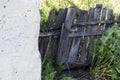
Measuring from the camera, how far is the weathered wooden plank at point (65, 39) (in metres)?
4.59

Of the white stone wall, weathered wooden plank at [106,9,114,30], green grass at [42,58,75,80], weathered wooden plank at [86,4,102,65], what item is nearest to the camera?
the white stone wall

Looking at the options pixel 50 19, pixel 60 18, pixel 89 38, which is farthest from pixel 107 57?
pixel 50 19

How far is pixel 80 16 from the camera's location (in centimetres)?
479

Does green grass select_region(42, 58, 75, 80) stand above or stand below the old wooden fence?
below

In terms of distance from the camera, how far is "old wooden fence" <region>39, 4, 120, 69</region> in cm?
457

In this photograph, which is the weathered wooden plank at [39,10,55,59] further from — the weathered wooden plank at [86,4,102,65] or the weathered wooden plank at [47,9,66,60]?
the weathered wooden plank at [86,4,102,65]

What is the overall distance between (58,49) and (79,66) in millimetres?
605

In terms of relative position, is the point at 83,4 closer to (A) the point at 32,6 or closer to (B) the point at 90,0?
(B) the point at 90,0

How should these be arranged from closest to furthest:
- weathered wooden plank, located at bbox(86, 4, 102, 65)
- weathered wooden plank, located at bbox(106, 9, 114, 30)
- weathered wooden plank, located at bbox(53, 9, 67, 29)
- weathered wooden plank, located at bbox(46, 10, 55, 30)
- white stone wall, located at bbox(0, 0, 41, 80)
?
white stone wall, located at bbox(0, 0, 41, 80) → weathered wooden plank, located at bbox(46, 10, 55, 30) → weathered wooden plank, located at bbox(53, 9, 67, 29) → weathered wooden plank, located at bbox(86, 4, 102, 65) → weathered wooden plank, located at bbox(106, 9, 114, 30)

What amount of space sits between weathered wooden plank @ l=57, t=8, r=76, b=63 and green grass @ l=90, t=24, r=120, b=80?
A: 0.47 metres

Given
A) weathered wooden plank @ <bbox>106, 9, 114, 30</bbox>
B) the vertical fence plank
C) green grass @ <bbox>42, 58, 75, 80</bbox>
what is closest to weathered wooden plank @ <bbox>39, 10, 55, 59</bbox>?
green grass @ <bbox>42, 58, 75, 80</bbox>

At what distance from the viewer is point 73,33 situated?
481 cm

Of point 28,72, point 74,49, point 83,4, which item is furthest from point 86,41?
point 28,72

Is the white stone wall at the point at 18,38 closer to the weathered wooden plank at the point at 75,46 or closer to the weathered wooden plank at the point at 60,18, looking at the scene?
the weathered wooden plank at the point at 60,18
